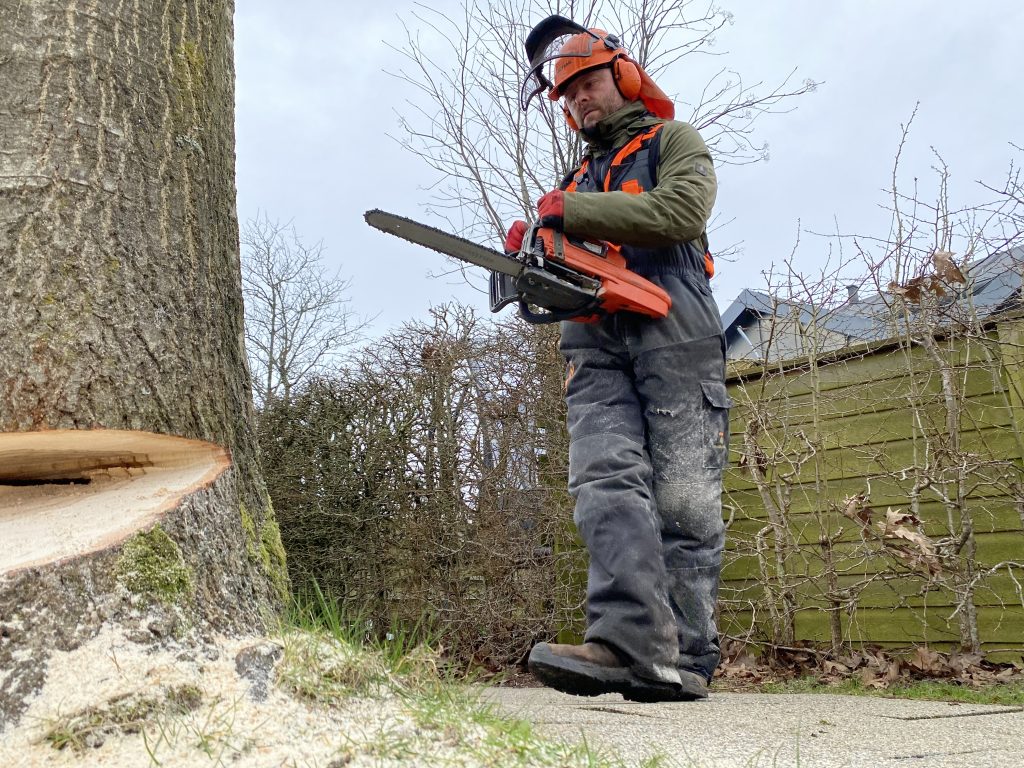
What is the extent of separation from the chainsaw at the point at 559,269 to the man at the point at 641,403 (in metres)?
0.07

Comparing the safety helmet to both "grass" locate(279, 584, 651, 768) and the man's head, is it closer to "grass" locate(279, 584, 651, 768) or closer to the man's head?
the man's head

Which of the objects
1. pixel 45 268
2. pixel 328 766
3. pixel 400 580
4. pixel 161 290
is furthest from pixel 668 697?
pixel 400 580

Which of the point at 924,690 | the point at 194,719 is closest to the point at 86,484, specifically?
the point at 194,719

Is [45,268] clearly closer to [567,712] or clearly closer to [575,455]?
[575,455]

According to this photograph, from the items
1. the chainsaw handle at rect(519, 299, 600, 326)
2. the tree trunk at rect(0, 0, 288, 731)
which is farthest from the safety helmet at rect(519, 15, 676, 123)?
the tree trunk at rect(0, 0, 288, 731)

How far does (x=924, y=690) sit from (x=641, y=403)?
7.46 feet

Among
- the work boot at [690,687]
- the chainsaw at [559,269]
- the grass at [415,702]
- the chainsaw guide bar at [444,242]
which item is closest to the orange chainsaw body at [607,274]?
the chainsaw at [559,269]

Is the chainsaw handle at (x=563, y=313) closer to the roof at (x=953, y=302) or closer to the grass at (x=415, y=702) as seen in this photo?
the grass at (x=415, y=702)

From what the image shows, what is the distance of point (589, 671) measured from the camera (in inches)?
88.8

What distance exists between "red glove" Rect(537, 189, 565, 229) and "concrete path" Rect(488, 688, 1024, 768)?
4.41ft

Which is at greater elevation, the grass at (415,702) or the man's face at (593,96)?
the man's face at (593,96)

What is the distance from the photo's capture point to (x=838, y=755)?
2039mm

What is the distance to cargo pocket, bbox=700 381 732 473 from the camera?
269 centimetres

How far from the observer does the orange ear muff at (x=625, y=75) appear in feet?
9.39
